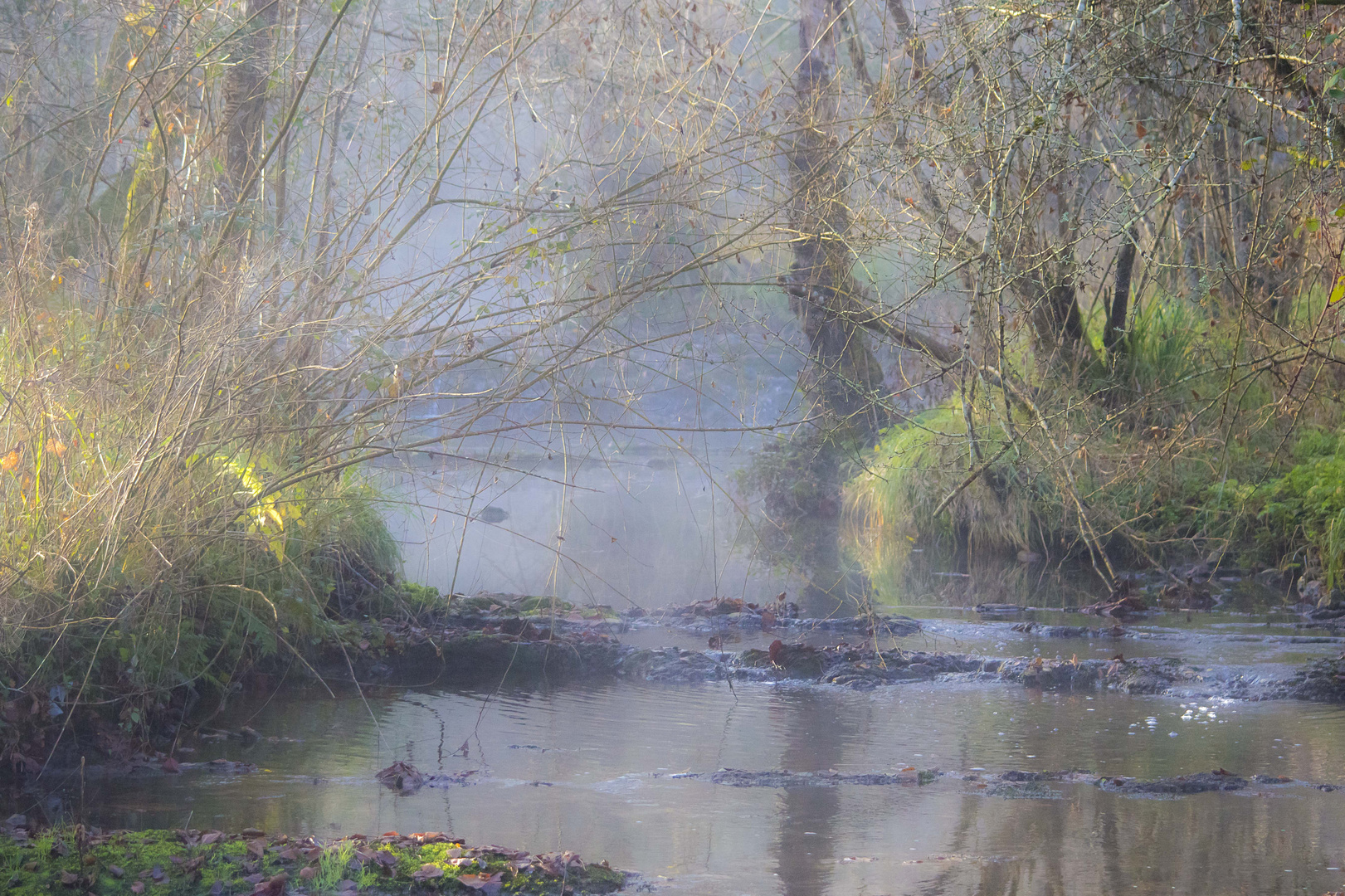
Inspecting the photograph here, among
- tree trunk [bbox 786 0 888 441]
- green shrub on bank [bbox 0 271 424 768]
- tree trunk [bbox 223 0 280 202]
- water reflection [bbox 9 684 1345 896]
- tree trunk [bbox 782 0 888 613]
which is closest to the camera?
water reflection [bbox 9 684 1345 896]

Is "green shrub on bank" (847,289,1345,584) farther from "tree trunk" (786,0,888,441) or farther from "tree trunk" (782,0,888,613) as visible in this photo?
"tree trunk" (786,0,888,441)

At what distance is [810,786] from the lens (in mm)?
4426

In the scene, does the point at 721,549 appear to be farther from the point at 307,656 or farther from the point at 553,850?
the point at 553,850

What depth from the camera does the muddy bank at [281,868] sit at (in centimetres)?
324

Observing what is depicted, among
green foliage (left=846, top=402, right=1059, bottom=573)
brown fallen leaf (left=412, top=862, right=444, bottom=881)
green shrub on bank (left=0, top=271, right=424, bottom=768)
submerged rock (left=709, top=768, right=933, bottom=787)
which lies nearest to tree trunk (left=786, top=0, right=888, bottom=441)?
submerged rock (left=709, top=768, right=933, bottom=787)

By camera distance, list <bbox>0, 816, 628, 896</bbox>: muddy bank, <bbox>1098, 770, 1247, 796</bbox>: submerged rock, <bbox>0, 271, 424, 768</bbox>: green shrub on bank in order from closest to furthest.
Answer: <bbox>0, 816, 628, 896</bbox>: muddy bank < <bbox>1098, 770, 1247, 796</bbox>: submerged rock < <bbox>0, 271, 424, 768</bbox>: green shrub on bank

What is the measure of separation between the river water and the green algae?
1.06 ft

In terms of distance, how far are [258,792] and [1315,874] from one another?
11.0 feet

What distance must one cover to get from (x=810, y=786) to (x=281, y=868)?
1.89 meters

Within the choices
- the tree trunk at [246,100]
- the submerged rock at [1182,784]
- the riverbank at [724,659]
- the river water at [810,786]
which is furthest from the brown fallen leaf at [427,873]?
the tree trunk at [246,100]

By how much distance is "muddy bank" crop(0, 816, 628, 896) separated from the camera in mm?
3236

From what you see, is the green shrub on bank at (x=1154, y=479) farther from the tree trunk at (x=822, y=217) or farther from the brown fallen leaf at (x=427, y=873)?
the brown fallen leaf at (x=427, y=873)

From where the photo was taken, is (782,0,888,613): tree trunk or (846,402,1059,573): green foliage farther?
(846,402,1059,573): green foliage

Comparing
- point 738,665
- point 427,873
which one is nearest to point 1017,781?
point 427,873
